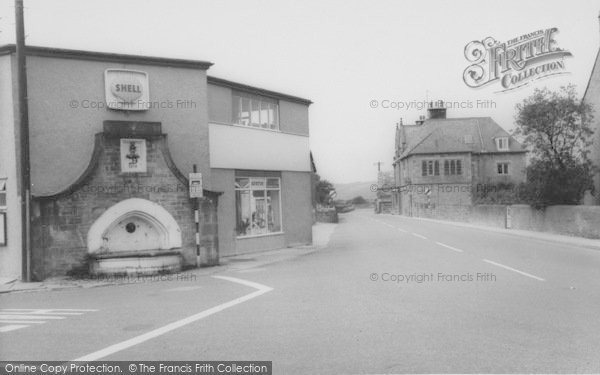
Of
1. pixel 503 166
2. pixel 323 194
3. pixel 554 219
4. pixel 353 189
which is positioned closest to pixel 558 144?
pixel 554 219

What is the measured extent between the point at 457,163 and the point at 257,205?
47.8 m

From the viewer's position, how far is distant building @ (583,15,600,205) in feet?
91.7

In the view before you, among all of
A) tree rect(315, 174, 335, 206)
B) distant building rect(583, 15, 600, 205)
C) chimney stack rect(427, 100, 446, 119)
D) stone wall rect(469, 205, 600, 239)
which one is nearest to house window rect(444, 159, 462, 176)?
chimney stack rect(427, 100, 446, 119)

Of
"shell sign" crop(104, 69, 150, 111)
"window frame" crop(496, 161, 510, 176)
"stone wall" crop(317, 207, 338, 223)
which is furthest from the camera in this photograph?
"window frame" crop(496, 161, 510, 176)

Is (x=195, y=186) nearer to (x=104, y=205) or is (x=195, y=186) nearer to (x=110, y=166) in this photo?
(x=110, y=166)

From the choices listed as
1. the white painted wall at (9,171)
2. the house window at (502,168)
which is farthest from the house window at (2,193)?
the house window at (502,168)

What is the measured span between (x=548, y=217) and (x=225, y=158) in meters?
16.1

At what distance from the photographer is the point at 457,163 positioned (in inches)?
2493

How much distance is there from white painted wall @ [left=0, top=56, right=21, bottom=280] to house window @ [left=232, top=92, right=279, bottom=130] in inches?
294

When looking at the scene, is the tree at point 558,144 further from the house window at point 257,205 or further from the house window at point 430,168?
the house window at point 430,168

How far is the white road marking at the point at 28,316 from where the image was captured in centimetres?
806

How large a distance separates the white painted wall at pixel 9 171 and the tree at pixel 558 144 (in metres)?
21.5

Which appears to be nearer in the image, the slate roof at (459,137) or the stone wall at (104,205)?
the stone wall at (104,205)

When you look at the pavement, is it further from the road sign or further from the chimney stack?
the chimney stack
